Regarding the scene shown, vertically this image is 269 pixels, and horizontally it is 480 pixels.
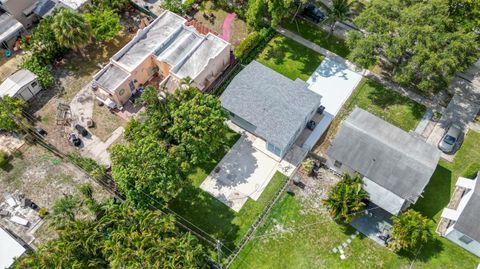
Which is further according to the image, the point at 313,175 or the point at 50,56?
the point at 50,56

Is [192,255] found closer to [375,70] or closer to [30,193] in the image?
[30,193]

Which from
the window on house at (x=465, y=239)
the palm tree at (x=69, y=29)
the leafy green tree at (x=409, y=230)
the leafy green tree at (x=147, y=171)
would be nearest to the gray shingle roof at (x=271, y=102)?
the leafy green tree at (x=147, y=171)

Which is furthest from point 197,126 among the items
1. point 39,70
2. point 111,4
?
point 111,4

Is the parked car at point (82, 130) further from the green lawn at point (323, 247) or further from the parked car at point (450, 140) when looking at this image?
the parked car at point (450, 140)

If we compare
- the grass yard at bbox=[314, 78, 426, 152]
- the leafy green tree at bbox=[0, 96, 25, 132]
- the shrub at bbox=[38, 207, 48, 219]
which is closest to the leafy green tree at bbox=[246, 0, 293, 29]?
the grass yard at bbox=[314, 78, 426, 152]

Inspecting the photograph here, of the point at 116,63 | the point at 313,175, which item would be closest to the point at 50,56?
the point at 116,63

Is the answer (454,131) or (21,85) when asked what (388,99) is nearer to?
(454,131)
